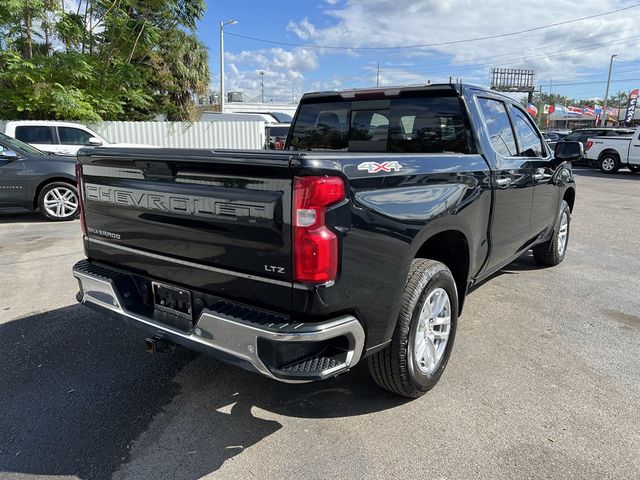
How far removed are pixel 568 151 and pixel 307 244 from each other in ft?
12.8

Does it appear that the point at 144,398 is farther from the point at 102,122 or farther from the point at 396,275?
the point at 102,122

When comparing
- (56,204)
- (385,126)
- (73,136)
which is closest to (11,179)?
(56,204)

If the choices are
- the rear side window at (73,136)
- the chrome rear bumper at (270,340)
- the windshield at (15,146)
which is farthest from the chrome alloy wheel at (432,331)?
the rear side window at (73,136)

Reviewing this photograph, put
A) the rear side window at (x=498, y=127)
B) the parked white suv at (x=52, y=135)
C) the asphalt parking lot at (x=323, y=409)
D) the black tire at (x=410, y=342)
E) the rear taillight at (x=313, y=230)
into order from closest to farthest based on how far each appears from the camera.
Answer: the rear taillight at (x=313, y=230), the asphalt parking lot at (x=323, y=409), the black tire at (x=410, y=342), the rear side window at (x=498, y=127), the parked white suv at (x=52, y=135)

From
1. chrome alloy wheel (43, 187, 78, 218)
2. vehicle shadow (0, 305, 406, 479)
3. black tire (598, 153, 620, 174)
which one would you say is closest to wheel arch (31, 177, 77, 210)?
chrome alloy wheel (43, 187, 78, 218)

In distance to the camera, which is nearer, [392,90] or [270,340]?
[270,340]

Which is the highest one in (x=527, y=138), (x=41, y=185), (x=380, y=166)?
(x=527, y=138)

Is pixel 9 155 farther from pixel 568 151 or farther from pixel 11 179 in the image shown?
pixel 568 151

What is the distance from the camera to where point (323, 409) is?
3.03m

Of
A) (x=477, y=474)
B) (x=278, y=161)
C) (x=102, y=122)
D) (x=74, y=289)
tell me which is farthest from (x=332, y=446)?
(x=102, y=122)

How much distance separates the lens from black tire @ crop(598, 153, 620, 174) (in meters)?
19.5

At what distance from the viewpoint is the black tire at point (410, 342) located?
2.78m

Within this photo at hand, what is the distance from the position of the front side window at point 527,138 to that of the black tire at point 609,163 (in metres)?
17.3

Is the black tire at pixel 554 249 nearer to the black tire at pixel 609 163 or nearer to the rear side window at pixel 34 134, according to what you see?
the rear side window at pixel 34 134
